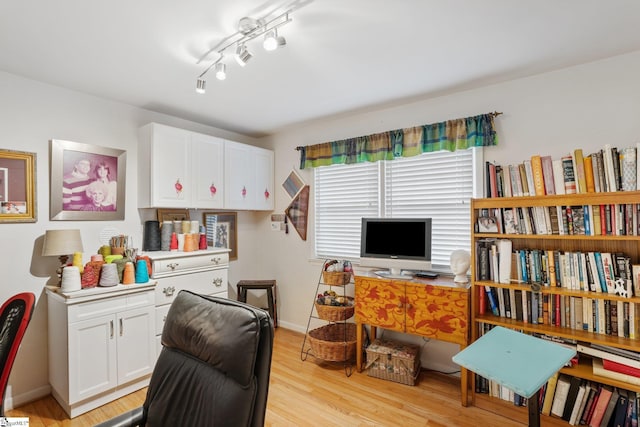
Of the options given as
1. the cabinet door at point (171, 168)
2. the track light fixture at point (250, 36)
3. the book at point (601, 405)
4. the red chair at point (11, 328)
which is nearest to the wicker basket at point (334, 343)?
the book at point (601, 405)

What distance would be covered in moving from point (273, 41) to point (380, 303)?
2.09 m

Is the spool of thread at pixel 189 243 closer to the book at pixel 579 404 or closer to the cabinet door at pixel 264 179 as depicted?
the cabinet door at pixel 264 179

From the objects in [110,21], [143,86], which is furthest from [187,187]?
[110,21]

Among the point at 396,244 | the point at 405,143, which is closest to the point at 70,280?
the point at 396,244

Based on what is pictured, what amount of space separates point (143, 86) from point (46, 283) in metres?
1.73

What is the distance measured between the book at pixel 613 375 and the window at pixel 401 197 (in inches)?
43.4

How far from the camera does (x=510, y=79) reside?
2.51 meters

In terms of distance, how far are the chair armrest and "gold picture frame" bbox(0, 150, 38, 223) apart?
6.36 ft

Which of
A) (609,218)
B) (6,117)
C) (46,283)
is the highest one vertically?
(6,117)

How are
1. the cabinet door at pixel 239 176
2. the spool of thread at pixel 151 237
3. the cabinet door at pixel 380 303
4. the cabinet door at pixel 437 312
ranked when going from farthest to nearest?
the cabinet door at pixel 239 176, the spool of thread at pixel 151 237, the cabinet door at pixel 380 303, the cabinet door at pixel 437 312

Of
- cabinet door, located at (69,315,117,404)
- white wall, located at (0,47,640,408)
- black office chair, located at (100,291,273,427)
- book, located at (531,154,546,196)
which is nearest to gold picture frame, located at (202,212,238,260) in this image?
white wall, located at (0,47,640,408)

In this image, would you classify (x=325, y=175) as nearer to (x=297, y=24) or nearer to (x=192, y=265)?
(x=192, y=265)

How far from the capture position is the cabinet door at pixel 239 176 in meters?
3.51

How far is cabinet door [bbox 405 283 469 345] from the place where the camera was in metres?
2.37
